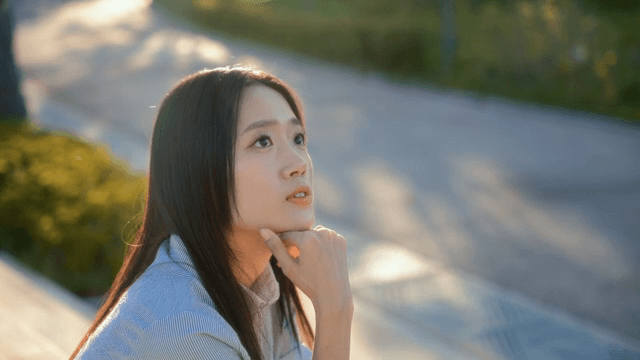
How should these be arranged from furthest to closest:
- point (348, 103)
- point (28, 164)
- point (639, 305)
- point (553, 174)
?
point (348, 103) < point (553, 174) < point (28, 164) < point (639, 305)

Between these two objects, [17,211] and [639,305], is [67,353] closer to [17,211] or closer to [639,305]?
[17,211]

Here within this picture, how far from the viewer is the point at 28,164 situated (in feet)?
21.8

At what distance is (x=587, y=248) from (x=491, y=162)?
114 inches

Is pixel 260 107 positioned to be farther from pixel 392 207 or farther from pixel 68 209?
pixel 392 207

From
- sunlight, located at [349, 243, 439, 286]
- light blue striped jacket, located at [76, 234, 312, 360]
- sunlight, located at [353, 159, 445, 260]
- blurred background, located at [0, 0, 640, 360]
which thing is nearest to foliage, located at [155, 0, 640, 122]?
blurred background, located at [0, 0, 640, 360]

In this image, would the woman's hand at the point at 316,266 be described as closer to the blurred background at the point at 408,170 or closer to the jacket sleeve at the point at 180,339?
the jacket sleeve at the point at 180,339

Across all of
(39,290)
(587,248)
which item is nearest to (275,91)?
(39,290)

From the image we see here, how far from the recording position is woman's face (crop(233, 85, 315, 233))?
2.15 meters

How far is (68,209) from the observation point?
5852 millimetres

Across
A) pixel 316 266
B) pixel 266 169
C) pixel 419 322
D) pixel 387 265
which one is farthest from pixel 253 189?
pixel 387 265

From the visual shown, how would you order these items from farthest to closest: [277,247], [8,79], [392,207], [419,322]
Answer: [8,79]
[392,207]
[419,322]
[277,247]

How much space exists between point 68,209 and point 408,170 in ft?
15.3

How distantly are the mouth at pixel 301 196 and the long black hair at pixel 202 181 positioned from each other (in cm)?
17

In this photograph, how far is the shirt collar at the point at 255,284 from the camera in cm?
205
